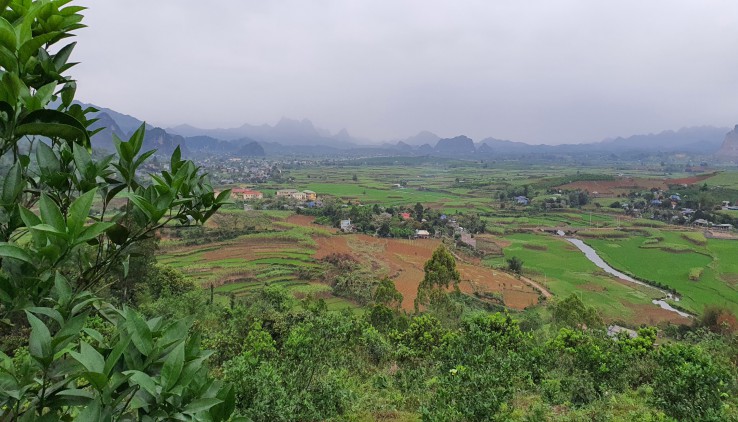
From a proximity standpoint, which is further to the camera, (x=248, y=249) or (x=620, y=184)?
(x=620, y=184)

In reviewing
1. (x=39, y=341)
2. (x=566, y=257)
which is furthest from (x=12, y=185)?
(x=566, y=257)

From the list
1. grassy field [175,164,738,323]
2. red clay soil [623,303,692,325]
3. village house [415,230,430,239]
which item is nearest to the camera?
red clay soil [623,303,692,325]

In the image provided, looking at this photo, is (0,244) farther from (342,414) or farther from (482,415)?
(342,414)

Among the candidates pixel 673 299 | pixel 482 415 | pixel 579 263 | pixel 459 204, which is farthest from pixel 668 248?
pixel 482 415

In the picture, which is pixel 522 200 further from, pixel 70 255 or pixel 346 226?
pixel 70 255

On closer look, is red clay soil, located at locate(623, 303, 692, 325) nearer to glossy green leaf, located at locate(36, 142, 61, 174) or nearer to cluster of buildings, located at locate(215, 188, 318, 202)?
glossy green leaf, located at locate(36, 142, 61, 174)

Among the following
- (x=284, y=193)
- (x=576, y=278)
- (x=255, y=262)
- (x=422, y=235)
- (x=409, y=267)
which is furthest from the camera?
(x=284, y=193)

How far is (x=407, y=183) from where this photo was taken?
65.3m

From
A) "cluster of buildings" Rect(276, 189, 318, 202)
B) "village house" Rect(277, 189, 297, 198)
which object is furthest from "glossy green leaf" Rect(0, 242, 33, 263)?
"village house" Rect(277, 189, 297, 198)

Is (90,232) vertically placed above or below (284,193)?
above

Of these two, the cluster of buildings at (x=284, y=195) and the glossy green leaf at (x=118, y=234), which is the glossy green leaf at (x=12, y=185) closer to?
the glossy green leaf at (x=118, y=234)

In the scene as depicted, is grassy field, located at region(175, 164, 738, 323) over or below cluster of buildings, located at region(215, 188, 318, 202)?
below

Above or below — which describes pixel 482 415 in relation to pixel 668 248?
above

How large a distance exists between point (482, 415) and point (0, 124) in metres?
3.38
